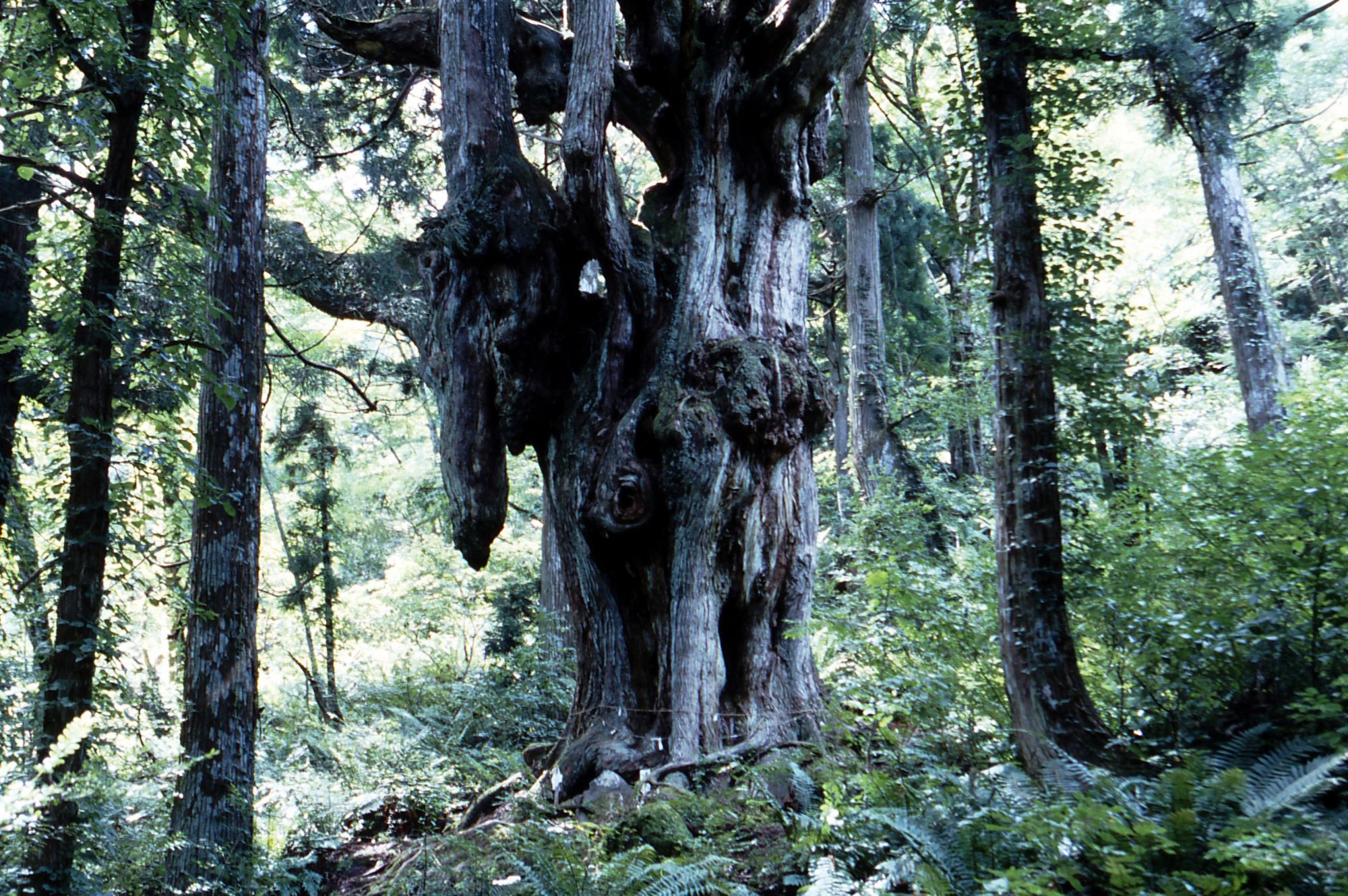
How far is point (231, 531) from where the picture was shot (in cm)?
670

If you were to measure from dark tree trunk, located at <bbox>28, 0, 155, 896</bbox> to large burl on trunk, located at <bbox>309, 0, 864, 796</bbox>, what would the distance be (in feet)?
6.73

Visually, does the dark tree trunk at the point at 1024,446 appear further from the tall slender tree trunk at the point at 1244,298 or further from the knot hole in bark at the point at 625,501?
the tall slender tree trunk at the point at 1244,298

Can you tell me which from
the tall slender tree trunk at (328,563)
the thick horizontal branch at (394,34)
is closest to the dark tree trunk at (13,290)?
the thick horizontal branch at (394,34)

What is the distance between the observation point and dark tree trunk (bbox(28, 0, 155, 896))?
4234 mm

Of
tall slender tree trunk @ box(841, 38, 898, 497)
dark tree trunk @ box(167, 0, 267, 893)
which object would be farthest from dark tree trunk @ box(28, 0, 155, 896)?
tall slender tree trunk @ box(841, 38, 898, 497)

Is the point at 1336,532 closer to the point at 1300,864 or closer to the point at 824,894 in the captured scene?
the point at 1300,864

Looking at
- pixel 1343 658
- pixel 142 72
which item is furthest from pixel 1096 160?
pixel 142 72

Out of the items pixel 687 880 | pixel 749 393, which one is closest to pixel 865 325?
pixel 749 393

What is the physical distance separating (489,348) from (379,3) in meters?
7.27

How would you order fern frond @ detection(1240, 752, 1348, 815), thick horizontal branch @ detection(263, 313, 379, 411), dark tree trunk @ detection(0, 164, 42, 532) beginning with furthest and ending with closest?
1. dark tree trunk @ detection(0, 164, 42, 532)
2. thick horizontal branch @ detection(263, 313, 379, 411)
3. fern frond @ detection(1240, 752, 1348, 815)

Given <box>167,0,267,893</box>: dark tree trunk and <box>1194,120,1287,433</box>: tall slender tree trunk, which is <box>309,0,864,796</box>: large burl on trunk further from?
<box>1194,120,1287,433</box>: tall slender tree trunk

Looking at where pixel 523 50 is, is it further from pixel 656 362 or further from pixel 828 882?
pixel 828 882

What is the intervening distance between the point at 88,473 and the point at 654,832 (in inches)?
134

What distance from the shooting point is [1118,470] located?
5621mm
